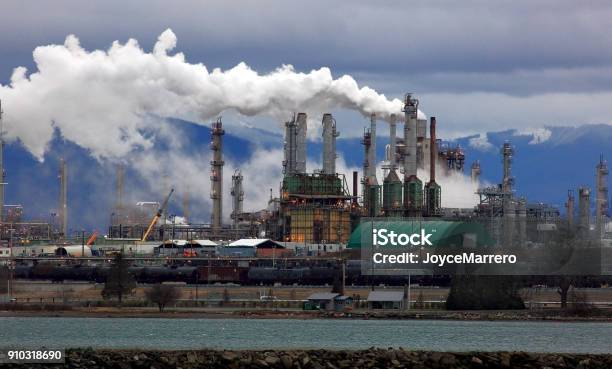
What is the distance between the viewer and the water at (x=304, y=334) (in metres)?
81.8

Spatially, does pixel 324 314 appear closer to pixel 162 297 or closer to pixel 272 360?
pixel 162 297

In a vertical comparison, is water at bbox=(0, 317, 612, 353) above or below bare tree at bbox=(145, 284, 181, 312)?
below

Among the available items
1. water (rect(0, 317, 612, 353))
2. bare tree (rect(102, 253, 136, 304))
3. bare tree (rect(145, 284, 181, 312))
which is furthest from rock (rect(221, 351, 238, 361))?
bare tree (rect(102, 253, 136, 304))

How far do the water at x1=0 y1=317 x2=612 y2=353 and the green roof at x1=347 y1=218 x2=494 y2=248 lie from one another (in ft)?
81.3

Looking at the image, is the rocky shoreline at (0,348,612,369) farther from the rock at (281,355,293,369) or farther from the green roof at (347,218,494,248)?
the green roof at (347,218,494,248)

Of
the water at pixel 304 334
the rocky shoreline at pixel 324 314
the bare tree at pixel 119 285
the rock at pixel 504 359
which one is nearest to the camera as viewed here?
the rock at pixel 504 359

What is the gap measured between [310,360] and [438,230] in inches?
3858

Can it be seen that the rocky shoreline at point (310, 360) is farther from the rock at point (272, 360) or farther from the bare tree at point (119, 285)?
the bare tree at point (119, 285)

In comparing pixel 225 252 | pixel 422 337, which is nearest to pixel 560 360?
pixel 422 337

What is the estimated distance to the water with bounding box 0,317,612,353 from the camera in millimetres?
81750

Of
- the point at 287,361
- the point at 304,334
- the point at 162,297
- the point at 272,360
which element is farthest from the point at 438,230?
the point at 287,361

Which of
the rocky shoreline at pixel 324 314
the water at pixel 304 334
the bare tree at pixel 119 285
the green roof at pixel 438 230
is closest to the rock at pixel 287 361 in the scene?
the water at pixel 304 334

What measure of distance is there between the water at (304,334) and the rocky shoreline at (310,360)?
1636 cm

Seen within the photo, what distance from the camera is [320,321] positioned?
362 feet
